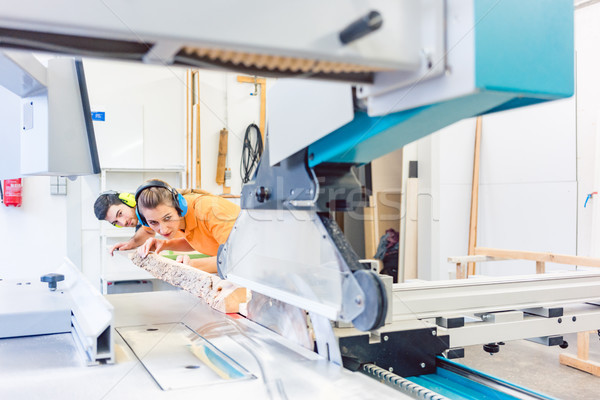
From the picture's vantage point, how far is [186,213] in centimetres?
249

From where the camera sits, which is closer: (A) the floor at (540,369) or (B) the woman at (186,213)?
(B) the woman at (186,213)

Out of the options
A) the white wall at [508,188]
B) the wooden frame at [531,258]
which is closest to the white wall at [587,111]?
the white wall at [508,188]

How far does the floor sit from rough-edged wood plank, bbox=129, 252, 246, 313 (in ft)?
7.28

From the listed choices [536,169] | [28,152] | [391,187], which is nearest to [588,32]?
[536,169]

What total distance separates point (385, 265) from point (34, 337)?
4139 mm

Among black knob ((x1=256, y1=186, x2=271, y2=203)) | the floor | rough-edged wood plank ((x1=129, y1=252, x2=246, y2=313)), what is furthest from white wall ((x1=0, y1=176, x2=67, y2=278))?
black knob ((x1=256, y1=186, x2=271, y2=203))

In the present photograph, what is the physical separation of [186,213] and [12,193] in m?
2.89

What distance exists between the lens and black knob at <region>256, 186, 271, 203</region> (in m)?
1.10

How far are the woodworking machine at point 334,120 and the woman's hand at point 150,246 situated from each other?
130 cm

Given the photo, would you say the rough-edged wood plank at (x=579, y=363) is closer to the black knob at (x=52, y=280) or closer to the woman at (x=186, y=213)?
the woman at (x=186, y=213)

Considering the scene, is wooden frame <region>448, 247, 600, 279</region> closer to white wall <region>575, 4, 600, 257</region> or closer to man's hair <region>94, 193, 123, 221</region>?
white wall <region>575, 4, 600, 257</region>

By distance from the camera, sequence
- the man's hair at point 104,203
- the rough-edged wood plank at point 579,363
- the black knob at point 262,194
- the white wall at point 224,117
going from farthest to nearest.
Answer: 1. the white wall at point 224,117
2. the rough-edged wood plank at point 579,363
3. the man's hair at point 104,203
4. the black knob at point 262,194

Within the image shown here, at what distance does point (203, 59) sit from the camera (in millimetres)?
639

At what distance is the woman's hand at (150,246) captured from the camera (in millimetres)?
2803
